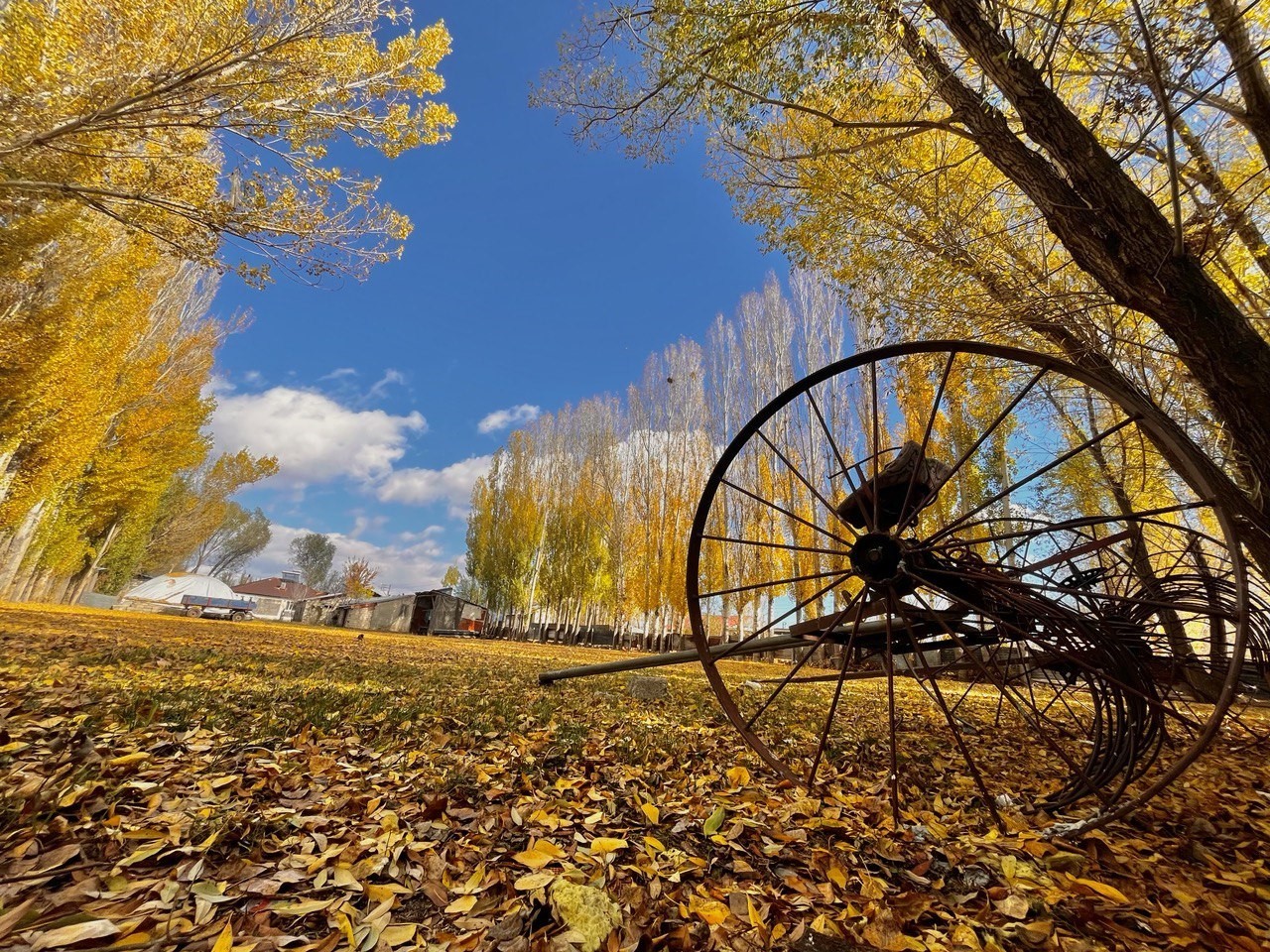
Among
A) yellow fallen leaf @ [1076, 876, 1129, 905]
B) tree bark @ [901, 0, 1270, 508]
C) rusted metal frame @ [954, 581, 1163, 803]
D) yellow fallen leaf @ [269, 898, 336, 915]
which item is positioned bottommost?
yellow fallen leaf @ [269, 898, 336, 915]

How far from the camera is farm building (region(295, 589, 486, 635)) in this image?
26.7m

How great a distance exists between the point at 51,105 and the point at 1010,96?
31.0ft

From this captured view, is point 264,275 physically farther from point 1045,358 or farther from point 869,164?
point 1045,358

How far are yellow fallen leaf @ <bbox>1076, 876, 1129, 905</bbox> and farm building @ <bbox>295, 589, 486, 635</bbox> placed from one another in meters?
27.6

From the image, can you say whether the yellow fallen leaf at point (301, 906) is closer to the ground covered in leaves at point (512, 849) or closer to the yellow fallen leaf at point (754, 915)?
the ground covered in leaves at point (512, 849)

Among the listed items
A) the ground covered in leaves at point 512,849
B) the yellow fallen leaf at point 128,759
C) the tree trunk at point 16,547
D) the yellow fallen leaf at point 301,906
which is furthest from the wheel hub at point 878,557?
the tree trunk at point 16,547

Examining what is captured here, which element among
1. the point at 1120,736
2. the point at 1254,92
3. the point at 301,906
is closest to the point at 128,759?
the point at 301,906

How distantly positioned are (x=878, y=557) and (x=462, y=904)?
7.22ft

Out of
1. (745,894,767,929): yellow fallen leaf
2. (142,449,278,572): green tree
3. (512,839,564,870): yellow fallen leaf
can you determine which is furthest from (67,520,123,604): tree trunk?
(745,894,767,929): yellow fallen leaf

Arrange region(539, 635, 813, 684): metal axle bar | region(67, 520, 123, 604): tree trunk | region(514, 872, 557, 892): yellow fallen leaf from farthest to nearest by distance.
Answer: region(67, 520, 123, 604): tree trunk → region(539, 635, 813, 684): metal axle bar → region(514, 872, 557, 892): yellow fallen leaf

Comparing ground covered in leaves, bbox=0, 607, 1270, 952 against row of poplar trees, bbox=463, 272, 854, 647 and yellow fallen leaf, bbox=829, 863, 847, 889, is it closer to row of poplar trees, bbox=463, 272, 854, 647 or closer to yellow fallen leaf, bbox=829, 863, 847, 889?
yellow fallen leaf, bbox=829, 863, 847, 889

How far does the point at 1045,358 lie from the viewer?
222cm

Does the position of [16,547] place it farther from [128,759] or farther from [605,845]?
[605,845]

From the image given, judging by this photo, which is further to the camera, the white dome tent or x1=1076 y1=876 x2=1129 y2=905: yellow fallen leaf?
the white dome tent
